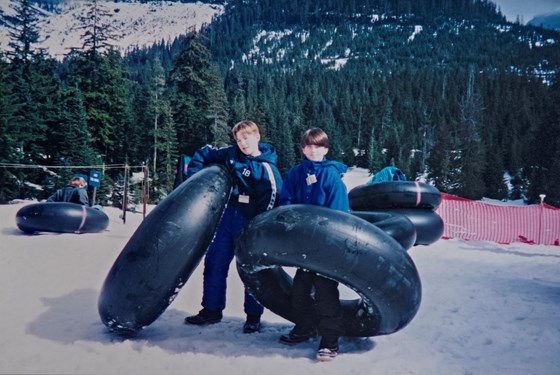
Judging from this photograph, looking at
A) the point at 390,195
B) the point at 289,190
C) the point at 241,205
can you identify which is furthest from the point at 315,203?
the point at 390,195

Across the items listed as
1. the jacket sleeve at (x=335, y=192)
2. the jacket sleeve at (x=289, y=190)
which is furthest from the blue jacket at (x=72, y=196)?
the jacket sleeve at (x=335, y=192)

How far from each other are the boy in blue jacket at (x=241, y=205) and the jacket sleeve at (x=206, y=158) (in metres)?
0.04

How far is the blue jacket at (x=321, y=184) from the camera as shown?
141 inches

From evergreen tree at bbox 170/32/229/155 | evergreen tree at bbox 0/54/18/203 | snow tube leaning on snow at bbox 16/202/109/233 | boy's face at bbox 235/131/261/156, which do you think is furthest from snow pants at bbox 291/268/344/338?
evergreen tree at bbox 170/32/229/155

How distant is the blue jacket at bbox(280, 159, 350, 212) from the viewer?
3.59 metres

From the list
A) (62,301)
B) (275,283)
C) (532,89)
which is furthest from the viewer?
(532,89)

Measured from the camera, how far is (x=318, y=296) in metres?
3.47

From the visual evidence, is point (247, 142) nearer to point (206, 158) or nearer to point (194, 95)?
point (206, 158)

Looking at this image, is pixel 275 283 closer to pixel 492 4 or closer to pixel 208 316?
pixel 208 316

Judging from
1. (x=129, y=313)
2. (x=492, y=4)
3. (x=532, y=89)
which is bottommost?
(x=129, y=313)

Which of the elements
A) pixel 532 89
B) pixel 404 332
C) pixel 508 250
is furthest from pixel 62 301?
pixel 532 89

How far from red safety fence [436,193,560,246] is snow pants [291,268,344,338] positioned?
11.5 m

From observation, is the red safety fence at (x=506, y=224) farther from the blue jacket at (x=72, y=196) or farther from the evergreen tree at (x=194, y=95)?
the evergreen tree at (x=194, y=95)

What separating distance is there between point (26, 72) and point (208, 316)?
4514 centimetres
